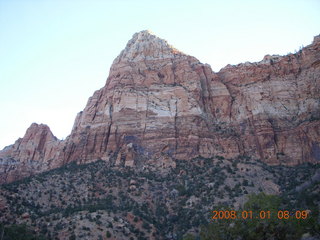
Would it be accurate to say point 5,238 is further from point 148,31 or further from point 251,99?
point 148,31

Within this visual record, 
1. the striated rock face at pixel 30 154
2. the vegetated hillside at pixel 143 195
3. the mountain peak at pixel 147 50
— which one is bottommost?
the vegetated hillside at pixel 143 195

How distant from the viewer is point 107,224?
47812mm

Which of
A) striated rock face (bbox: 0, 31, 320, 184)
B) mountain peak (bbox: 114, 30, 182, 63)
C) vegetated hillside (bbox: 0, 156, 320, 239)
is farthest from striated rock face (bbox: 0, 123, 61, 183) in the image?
mountain peak (bbox: 114, 30, 182, 63)

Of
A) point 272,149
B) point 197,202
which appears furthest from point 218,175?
point 272,149

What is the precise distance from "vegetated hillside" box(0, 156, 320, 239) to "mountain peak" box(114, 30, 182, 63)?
31728mm

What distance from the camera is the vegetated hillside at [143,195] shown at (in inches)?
1863

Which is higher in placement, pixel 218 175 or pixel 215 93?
pixel 215 93

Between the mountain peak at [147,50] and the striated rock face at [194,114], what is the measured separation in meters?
0.52

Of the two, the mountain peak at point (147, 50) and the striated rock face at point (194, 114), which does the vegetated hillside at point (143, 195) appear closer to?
the striated rock face at point (194, 114)

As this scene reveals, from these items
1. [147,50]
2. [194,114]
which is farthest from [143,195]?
[147,50]

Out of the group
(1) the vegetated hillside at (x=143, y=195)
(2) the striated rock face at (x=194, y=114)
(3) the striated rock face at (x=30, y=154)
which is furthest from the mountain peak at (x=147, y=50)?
(1) the vegetated hillside at (x=143, y=195)

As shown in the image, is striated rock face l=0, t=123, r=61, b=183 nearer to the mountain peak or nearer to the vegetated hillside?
the vegetated hillside

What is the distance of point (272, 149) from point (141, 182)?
26815mm

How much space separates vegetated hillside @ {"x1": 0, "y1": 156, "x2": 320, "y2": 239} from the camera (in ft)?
155
